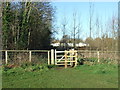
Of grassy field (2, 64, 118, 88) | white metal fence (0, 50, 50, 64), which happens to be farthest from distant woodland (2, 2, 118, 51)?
grassy field (2, 64, 118, 88)

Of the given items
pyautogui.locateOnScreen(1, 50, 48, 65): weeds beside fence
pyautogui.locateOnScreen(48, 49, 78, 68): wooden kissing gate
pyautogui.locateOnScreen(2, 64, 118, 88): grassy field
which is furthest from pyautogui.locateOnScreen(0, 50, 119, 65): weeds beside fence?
pyautogui.locateOnScreen(2, 64, 118, 88): grassy field

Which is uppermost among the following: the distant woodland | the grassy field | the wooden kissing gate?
the distant woodland

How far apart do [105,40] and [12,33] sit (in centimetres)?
1169

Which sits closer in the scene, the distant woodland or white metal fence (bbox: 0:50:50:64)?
white metal fence (bbox: 0:50:50:64)

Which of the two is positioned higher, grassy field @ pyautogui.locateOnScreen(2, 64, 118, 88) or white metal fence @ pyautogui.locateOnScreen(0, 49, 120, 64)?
white metal fence @ pyautogui.locateOnScreen(0, 49, 120, 64)

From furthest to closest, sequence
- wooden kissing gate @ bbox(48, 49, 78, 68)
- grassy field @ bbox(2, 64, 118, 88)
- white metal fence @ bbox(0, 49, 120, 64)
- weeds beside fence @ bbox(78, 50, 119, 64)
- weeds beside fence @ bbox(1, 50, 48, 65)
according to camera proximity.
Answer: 1. weeds beside fence @ bbox(78, 50, 119, 64)
2. wooden kissing gate @ bbox(48, 49, 78, 68)
3. white metal fence @ bbox(0, 49, 120, 64)
4. weeds beside fence @ bbox(1, 50, 48, 65)
5. grassy field @ bbox(2, 64, 118, 88)

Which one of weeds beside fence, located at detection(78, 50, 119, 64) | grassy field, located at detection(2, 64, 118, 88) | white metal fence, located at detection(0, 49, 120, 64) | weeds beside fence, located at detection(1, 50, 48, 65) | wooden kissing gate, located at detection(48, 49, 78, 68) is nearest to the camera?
grassy field, located at detection(2, 64, 118, 88)

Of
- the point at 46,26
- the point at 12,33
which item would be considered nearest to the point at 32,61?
the point at 12,33

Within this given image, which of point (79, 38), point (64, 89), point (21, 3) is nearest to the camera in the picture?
point (64, 89)

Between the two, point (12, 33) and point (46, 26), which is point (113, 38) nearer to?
point (46, 26)

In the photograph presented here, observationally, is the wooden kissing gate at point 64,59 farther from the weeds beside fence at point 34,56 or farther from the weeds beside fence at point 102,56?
the weeds beside fence at point 102,56

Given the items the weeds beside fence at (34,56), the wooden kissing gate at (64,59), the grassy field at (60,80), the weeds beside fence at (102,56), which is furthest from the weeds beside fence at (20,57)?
the weeds beside fence at (102,56)

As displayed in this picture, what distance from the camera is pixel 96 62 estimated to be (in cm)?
1617

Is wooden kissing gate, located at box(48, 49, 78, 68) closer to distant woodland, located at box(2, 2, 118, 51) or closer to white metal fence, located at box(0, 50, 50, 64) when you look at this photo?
white metal fence, located at box(0, 50, 50, 64)
